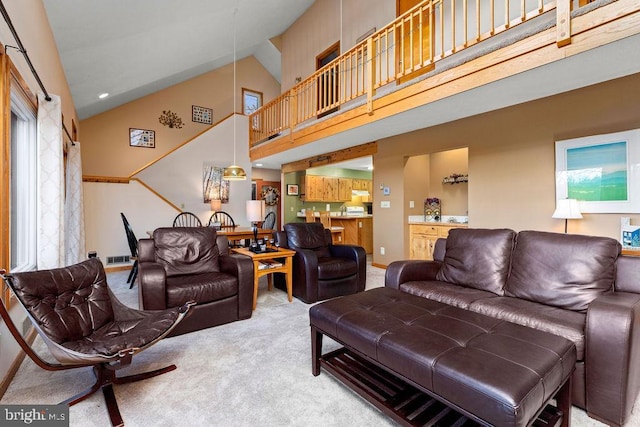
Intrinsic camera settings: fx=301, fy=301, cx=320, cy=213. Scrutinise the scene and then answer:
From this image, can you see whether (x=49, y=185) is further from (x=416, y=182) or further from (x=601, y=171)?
(x=601, y=171)

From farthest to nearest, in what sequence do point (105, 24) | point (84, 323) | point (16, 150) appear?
point (105, 24) < point (16, 150) < point (84, 323)

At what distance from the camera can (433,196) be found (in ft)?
18.0

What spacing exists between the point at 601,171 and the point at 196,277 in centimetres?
429

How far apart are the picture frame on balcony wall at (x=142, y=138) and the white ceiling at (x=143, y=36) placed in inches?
28.8

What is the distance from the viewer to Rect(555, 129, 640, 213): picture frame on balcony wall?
9.71 ft

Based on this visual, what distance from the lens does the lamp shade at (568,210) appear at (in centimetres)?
309

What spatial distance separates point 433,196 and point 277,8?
5155 mm

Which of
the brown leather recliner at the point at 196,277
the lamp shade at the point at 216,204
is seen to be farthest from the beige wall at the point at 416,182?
the lamp shade at the point at 216,204

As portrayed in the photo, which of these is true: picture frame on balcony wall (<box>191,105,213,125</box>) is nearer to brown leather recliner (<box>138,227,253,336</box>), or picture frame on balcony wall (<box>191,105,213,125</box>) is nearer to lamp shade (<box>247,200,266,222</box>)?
lamp shade (<box>247,200,266,222</box>)

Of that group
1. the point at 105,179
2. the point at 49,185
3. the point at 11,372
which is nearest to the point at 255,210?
the point at 49,185

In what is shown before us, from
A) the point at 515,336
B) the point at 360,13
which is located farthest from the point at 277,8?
the point at 515,336

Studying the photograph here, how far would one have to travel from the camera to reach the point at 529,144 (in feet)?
12.1

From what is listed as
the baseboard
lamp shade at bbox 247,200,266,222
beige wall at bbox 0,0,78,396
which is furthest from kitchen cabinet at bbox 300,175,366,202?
the baseboard

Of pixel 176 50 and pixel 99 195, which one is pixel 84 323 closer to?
pixel 99 195
